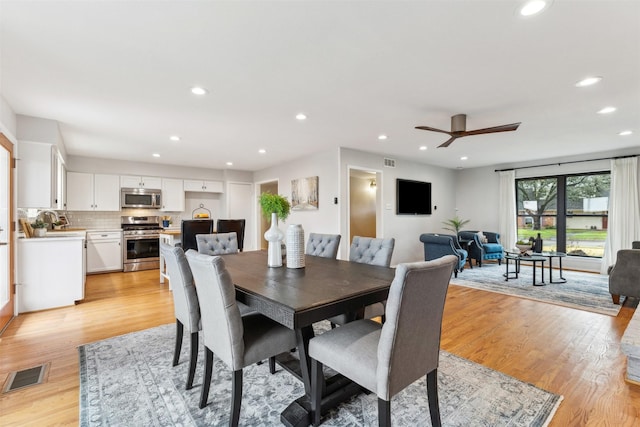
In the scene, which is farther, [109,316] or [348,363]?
[109,316]

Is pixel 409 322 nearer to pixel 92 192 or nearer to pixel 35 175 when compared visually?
pixel 35 175

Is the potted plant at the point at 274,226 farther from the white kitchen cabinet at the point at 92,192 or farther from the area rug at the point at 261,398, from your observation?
the white kitchen cabinet at the point at 92,192

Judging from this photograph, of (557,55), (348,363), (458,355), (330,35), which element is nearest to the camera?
(348,363)

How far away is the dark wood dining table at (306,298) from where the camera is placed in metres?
1.41

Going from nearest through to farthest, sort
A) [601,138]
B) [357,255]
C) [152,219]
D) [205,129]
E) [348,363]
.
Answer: [348,363]
[357,255]
[205,129]
[601,138]
[152,219]

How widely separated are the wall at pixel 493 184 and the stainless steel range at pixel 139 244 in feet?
24.6

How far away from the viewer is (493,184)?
7324 mm

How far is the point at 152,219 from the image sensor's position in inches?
262

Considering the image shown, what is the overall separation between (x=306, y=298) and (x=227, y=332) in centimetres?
45

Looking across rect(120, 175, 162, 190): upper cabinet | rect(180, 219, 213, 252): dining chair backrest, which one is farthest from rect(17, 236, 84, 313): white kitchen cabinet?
rect(120, 175, 162, 190): upper cabinet

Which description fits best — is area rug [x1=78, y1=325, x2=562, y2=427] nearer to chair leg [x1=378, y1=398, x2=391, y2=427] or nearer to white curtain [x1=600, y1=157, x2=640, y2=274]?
chair leg [x1=378, y1=398, x2=391, y2=427]

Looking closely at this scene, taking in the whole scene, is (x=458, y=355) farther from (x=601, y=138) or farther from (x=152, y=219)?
(x=152, y=219)

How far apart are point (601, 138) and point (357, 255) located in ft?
15.9

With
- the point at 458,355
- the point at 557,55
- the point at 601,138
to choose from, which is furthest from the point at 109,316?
the point at 601,138
